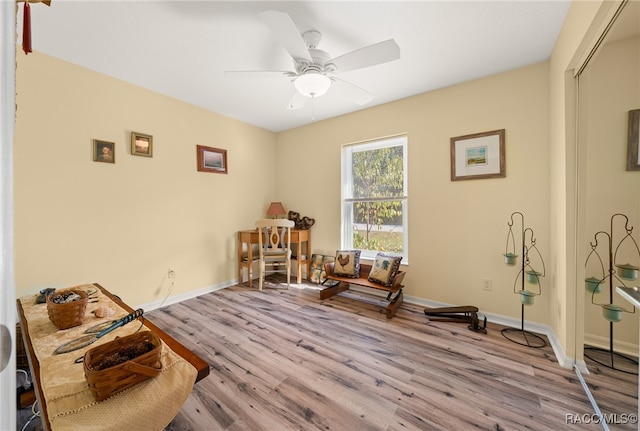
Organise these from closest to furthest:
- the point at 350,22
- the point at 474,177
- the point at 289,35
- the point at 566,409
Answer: the point at 566,409 → the point at 289,35 → the point at 350,22 → the point at 474,177

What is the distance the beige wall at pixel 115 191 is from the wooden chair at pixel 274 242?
56 centimetres

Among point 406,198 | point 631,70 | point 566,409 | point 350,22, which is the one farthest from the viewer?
point 406,198

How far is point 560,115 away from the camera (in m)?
1.91

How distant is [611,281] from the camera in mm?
1488

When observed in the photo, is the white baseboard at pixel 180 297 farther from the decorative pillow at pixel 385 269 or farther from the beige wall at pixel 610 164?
the beige wall at pixel 610 164

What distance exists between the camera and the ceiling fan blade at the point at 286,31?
1.43m

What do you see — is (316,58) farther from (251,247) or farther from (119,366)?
(251,247)

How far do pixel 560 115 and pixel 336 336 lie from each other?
2.58 m

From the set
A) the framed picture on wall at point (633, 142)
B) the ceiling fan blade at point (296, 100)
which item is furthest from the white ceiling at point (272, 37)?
the framed picture on wall at point (633, 142)

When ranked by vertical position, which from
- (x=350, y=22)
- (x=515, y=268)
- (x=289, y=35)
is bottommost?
(x=515, y=268)

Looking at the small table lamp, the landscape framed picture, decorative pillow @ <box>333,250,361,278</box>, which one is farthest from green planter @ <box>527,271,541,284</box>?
the small table lamp

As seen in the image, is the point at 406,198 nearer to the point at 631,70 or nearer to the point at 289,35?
the point at 631,70

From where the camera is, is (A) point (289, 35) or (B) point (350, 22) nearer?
(A) point (289, 35)

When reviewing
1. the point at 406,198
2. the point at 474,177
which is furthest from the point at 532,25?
the point at 406,198
